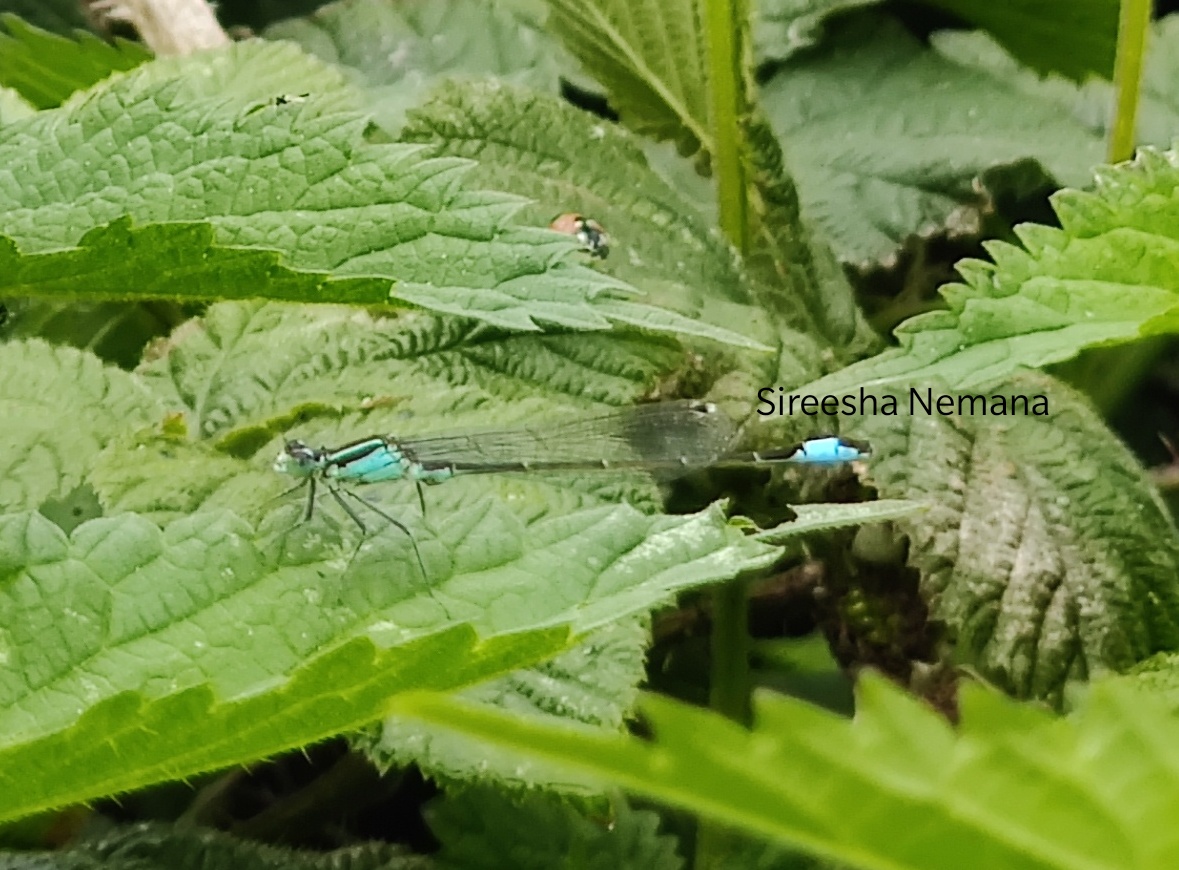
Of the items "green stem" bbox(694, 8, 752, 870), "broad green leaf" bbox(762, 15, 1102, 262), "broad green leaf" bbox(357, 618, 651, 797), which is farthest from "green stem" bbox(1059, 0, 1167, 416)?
"broad green leaf" bbox(357, 618, 651, 797)

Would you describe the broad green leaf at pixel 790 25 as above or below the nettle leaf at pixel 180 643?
above

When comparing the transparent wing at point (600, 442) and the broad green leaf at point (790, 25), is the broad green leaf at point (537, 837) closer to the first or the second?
the transparent wing at point (600, 442)

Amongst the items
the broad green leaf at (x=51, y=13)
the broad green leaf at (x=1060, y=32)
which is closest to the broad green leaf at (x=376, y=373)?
the broad green leaf at (x=1060, y=32)

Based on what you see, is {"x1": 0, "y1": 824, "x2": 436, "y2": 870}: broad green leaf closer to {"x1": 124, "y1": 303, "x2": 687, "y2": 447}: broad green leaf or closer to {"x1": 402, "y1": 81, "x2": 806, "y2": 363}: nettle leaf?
{"x1": 124, "y1": 303, "x2": 687, "y2": 447}: broad green leaf

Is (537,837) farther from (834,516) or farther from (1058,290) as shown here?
(1058,290)

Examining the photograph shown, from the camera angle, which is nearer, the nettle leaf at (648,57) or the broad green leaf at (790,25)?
the nettle leaf at (648,57)

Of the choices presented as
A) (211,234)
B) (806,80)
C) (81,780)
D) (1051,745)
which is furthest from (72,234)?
(806,80)
